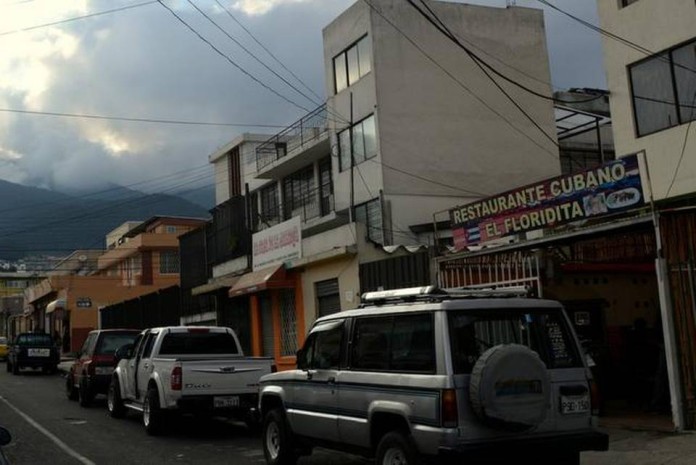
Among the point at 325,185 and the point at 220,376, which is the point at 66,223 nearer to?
the point at 325,185

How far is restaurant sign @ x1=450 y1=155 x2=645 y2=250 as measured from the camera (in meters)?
10.8

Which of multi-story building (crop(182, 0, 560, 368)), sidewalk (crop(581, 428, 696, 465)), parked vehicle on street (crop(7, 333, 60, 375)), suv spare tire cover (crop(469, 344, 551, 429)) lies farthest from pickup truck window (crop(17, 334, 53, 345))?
suv spare tire cover (crop(469, 344, 551, 429))

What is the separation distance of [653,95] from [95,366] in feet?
46.2

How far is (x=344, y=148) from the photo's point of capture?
24.9 metres

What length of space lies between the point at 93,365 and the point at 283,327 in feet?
19.0

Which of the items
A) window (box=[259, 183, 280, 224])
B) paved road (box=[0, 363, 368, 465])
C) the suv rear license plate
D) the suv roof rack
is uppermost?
window (box=[259, 183, 280, 224])

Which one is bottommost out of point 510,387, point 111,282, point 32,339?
point 510,387

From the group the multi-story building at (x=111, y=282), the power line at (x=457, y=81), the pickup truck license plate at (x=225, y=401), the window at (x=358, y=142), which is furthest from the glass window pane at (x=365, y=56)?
the multi-story building at (x=111, y=282)

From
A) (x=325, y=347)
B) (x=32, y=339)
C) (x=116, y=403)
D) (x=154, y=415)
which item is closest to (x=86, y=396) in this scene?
(x=116, y=403)

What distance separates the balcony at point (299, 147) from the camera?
2681cm

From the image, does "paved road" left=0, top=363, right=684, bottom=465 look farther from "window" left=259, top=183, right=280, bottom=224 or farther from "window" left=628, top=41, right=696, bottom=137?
"window" left=259, top=183, right=280, bottom=224

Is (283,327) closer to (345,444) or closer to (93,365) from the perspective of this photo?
(93,365)

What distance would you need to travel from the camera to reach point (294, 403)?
875 cm

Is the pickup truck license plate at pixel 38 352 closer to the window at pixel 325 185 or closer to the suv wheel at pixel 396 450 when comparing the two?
the window at pixel 325 185
